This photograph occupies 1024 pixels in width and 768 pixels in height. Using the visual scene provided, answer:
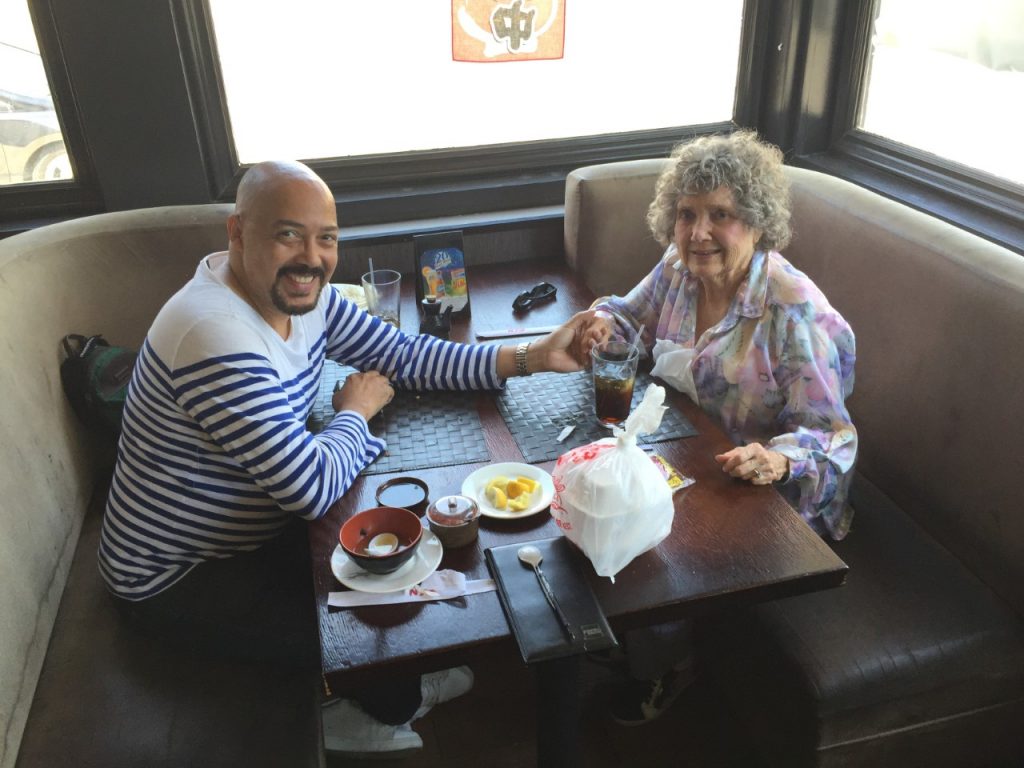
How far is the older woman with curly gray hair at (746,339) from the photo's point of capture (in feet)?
5.28

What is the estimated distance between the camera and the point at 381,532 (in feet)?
4.11

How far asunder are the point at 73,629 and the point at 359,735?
0.68 meters

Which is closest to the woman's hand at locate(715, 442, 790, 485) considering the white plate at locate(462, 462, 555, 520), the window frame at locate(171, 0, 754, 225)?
the white plate at locate(462, 462, 555, 520)

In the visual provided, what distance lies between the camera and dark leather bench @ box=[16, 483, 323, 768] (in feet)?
4.22

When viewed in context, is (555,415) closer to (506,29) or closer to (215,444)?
(215,444)

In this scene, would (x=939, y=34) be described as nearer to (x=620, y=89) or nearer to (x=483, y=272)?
(x=620, y=89)

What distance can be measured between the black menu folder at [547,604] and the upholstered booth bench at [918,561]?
1.97 feet

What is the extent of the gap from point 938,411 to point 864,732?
69cm

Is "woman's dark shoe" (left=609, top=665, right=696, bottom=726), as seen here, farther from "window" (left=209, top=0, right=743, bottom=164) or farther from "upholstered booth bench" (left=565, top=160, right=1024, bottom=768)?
"window" (left=209, top=0, right=743, bottom=164)

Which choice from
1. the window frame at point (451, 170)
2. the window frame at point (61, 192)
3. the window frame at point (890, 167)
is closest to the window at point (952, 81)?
the window frame at point (890, 167)

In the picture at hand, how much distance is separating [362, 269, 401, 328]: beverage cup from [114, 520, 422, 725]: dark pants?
2.27ft

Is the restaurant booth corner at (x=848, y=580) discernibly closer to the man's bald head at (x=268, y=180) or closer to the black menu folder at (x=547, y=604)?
the black menu folder at (x=547, y=604)

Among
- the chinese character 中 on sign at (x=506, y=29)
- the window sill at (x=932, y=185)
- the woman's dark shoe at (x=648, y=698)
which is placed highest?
the chinese character 中 on sign at (x=506, y=29)

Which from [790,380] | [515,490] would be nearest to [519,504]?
[515,490]
